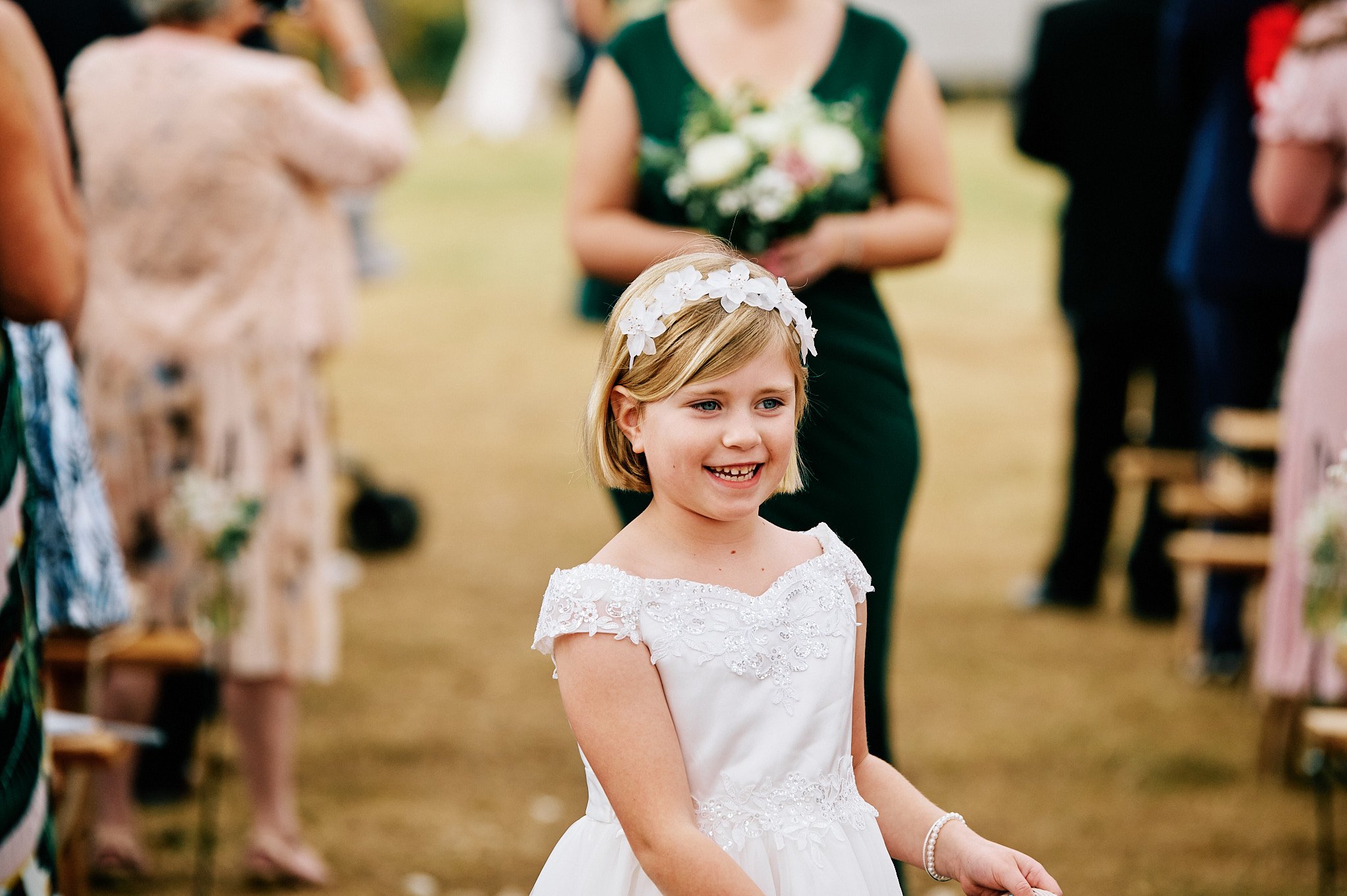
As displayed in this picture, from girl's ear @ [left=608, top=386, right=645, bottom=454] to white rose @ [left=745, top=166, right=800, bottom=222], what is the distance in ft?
4.18

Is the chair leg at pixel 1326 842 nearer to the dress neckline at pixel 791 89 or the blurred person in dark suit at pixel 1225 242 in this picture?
the blurred person in dark suit at pixel 1225 242

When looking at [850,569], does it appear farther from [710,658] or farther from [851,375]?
[851,375]

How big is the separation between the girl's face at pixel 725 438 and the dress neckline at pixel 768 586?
0.31 ft

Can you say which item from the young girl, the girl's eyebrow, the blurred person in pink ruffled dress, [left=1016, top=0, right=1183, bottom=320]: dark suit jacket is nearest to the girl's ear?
the young girl

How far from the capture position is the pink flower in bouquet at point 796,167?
3340mm

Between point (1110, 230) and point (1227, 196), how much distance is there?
1005mm

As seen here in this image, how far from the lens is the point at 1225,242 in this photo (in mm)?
5508

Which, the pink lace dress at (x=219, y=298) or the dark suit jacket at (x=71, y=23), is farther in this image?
the dark suit jacket at (x=71, y=23)

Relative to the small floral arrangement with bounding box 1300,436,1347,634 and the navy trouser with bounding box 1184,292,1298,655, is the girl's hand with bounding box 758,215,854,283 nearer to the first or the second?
the small floral arrangement with bounding box 1300,436,1347,634

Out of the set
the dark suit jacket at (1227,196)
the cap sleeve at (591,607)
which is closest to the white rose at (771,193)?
the cap sleeve at (591,607)

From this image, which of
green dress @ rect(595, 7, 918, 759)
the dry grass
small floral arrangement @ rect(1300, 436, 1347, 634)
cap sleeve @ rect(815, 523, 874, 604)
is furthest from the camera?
the dry grass

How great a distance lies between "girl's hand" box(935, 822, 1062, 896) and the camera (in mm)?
2096

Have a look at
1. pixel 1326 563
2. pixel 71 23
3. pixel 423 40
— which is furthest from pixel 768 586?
pixel 423 40

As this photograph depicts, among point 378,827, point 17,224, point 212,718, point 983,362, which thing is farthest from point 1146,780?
point 983,362
